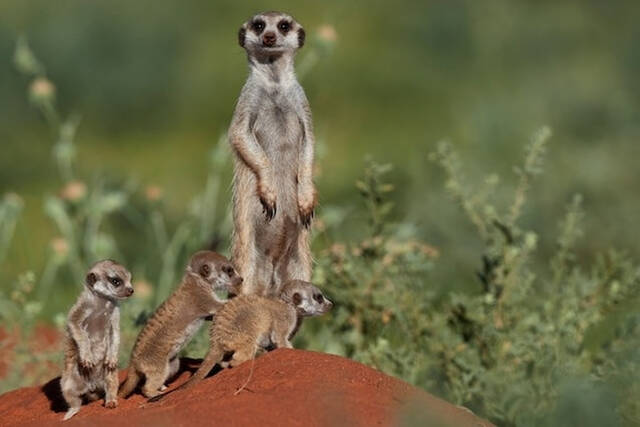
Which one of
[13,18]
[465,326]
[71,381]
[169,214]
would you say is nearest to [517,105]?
[169,214]

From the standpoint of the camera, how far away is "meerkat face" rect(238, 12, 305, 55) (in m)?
7.58

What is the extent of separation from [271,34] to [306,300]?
1258 millimetres

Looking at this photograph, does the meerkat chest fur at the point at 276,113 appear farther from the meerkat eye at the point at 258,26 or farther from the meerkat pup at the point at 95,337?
the meerkat pup at the point at 95,337

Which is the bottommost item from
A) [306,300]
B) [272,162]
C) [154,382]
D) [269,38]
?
[154,382]

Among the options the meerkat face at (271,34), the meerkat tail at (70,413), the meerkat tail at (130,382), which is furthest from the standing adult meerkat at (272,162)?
the meerkat tail at (70,413)

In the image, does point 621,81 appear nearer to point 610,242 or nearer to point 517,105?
point 517,105

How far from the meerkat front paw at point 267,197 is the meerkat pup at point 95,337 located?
109 centimetres

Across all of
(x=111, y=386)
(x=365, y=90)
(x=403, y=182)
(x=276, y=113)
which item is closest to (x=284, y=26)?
(x=276, y=113)

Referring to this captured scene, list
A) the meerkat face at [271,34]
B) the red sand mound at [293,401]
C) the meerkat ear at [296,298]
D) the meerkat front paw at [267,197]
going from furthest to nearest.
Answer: the meerkat face at [271,34] → the meerkat front paw at [267,197] → the meerkat ear at [296,298] → the red sand mound at [293,401]

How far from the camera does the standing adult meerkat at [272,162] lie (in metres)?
7.52

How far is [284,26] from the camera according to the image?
767cm

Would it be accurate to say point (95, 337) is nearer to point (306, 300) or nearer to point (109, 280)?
point (109, 280)

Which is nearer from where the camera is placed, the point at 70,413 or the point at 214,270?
the point at 70,413

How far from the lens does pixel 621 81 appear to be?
45.1 ft
